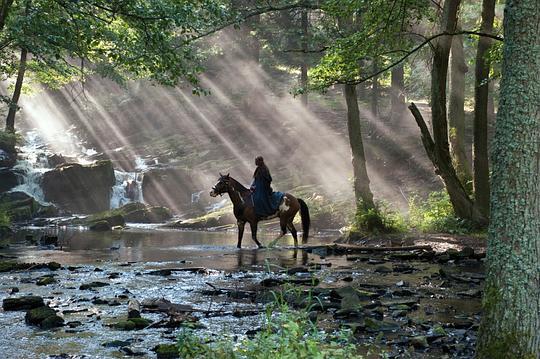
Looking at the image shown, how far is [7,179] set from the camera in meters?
39.8

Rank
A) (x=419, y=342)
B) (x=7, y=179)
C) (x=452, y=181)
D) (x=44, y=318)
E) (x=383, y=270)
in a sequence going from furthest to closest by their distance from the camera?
(x=7, y=179) < (x=452, y=181) < (x=383, y=270) < (x=44, y=318) < (x=419, y=342)

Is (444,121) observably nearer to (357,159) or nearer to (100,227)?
(357,159)

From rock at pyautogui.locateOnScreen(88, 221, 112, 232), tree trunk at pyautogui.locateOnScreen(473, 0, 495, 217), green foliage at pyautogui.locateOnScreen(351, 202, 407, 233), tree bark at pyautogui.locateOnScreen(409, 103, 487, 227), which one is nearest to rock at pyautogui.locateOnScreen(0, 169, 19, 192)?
rock at pyautogui.locateOnScreen(88, 221, 112, 232)

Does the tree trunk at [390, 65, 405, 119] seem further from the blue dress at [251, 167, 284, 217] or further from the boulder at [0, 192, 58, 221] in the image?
the boulder at [0, 192, 58, 221]

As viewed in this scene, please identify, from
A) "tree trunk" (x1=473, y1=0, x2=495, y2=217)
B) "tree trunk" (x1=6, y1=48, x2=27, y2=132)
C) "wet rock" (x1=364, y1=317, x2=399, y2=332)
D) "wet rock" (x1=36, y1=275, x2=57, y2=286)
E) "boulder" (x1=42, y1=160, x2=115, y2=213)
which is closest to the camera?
"wet rock" (x1=364, y1=317, x2=399, y2=332)

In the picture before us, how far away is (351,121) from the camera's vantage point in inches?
894

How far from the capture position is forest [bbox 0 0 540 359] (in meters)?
5.66

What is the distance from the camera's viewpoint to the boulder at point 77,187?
41156mm

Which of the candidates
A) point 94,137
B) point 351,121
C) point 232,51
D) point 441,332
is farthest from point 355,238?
point 94,137

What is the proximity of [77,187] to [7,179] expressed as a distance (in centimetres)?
465

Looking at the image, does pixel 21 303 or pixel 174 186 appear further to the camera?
pixel 174 186

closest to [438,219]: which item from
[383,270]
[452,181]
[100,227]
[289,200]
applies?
[452,181]

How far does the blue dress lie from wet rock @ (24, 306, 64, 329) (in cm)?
1216

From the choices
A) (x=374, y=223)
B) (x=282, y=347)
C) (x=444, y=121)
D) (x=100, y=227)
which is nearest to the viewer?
(x=282, y=347)
